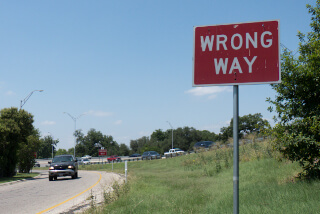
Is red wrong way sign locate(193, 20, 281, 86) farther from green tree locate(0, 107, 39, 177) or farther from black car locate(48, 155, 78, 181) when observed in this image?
green tree locate(0, 107, 39, 177)

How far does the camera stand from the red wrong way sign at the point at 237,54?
147 inches

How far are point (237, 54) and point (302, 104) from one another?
7474mm

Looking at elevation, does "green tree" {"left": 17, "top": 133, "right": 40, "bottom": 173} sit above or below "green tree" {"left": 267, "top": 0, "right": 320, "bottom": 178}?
below

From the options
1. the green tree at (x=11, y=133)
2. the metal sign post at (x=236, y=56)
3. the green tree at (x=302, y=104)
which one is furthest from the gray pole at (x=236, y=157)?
the green tree at (x=11, y=133)

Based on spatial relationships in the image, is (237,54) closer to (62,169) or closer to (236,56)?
(236,56)

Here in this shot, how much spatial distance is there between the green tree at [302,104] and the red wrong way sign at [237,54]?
6.40m

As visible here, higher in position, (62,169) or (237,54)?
(237,54)

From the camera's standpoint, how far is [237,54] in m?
3.83

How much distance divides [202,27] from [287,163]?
1228cm

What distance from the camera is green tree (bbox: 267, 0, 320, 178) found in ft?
31.8

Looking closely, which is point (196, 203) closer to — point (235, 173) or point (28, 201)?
point (235, 173)

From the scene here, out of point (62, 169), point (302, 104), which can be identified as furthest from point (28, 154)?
point (302, 104)

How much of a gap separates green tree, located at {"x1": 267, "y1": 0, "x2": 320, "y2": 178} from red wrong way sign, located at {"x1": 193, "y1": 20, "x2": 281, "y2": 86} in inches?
252

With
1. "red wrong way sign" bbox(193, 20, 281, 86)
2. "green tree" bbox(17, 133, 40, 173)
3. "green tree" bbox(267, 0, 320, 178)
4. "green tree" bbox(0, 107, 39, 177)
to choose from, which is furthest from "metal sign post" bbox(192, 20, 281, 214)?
"green tree" bbox(17, 133, 40, 173)
